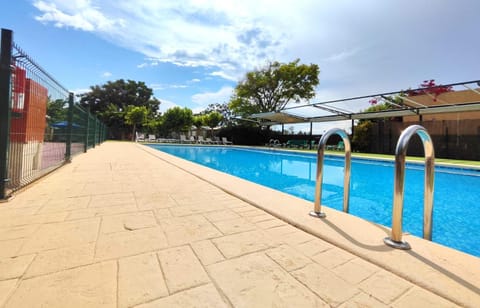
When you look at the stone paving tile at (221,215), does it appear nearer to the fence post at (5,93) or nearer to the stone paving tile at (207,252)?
the stone paving tile at (207,252)

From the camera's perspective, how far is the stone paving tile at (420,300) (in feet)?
3.24

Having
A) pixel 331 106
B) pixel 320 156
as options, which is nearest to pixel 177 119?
pixel 331 106

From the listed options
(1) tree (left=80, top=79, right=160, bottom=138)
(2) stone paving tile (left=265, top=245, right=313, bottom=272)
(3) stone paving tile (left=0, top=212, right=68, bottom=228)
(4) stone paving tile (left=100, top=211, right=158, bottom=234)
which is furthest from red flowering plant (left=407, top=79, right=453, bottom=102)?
(1) tree (left=80, top=79, right=160, bottom=138)

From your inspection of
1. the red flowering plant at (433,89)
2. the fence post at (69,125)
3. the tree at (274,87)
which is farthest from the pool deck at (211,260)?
the tree at (274,87)

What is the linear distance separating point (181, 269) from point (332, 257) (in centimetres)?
98

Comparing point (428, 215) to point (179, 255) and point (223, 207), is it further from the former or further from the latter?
point (179, 255)

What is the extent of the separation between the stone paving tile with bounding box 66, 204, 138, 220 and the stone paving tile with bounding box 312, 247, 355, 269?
184cm

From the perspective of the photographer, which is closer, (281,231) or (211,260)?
(211,260)

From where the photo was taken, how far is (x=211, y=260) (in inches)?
52.8

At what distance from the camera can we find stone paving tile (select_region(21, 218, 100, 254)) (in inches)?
57.0

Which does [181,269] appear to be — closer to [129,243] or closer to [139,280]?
[139,280]

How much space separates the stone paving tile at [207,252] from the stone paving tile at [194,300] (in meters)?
0.26

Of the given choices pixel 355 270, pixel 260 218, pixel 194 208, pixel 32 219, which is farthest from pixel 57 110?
pixel 355 270

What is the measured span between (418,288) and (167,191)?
2.76m
